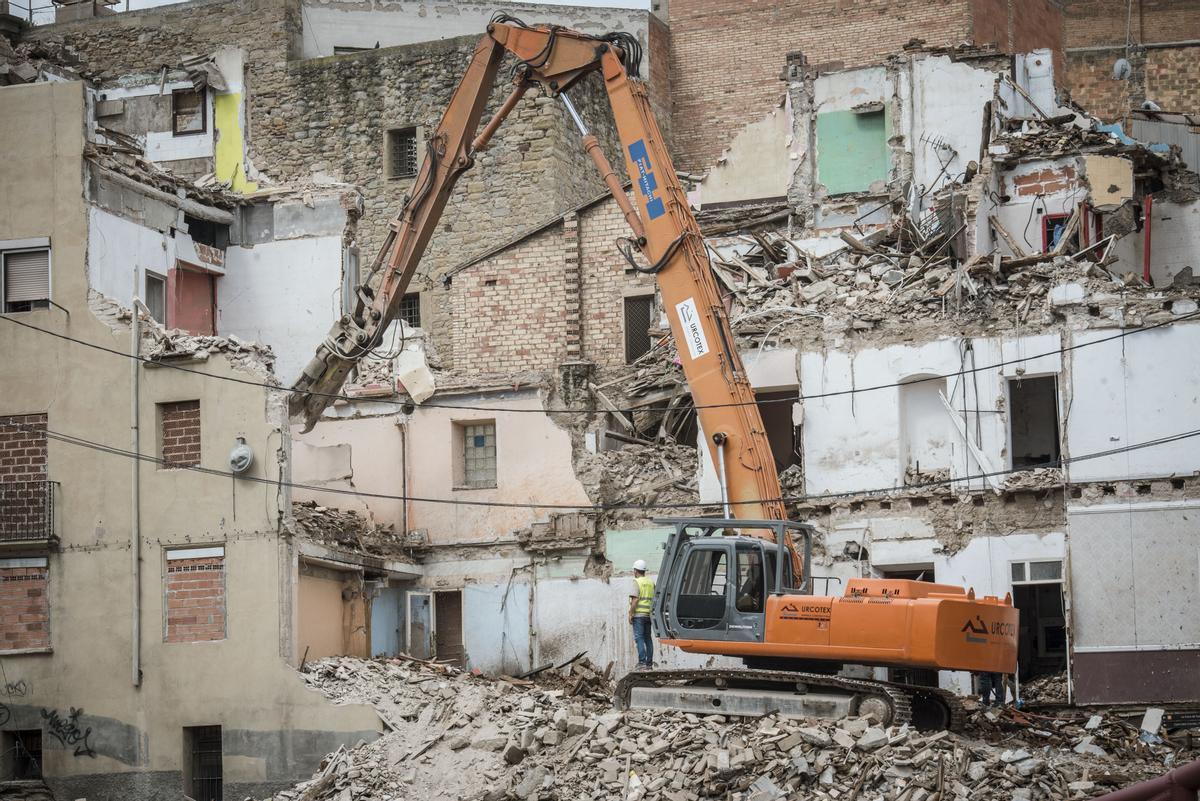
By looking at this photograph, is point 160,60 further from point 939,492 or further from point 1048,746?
point 1048,746

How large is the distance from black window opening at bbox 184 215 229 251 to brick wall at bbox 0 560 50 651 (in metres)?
6.40

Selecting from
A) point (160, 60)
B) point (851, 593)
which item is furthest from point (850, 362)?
point (160, 60)

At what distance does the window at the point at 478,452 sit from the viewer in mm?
28203

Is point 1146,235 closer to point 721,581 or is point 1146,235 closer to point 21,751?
point 721,581

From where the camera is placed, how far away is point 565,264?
30.8 metres

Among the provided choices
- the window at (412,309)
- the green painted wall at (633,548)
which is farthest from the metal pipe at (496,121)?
the window at (412,309)

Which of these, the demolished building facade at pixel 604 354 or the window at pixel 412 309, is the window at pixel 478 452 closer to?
the demolished building facade at pixel 604 354

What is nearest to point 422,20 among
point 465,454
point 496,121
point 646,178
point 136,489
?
point 465,454

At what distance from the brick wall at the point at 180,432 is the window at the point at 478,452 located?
519 centimetres

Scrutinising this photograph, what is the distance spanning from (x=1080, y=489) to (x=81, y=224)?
14.8 meters

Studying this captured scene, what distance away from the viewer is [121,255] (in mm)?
25781

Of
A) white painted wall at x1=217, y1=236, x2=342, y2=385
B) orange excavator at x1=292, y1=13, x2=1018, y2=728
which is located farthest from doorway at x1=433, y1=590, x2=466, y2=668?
orange excavator at x1=292, y1=13, x2=1018, y2=728

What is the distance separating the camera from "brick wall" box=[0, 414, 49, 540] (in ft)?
80.2

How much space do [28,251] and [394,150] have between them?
471 inches
